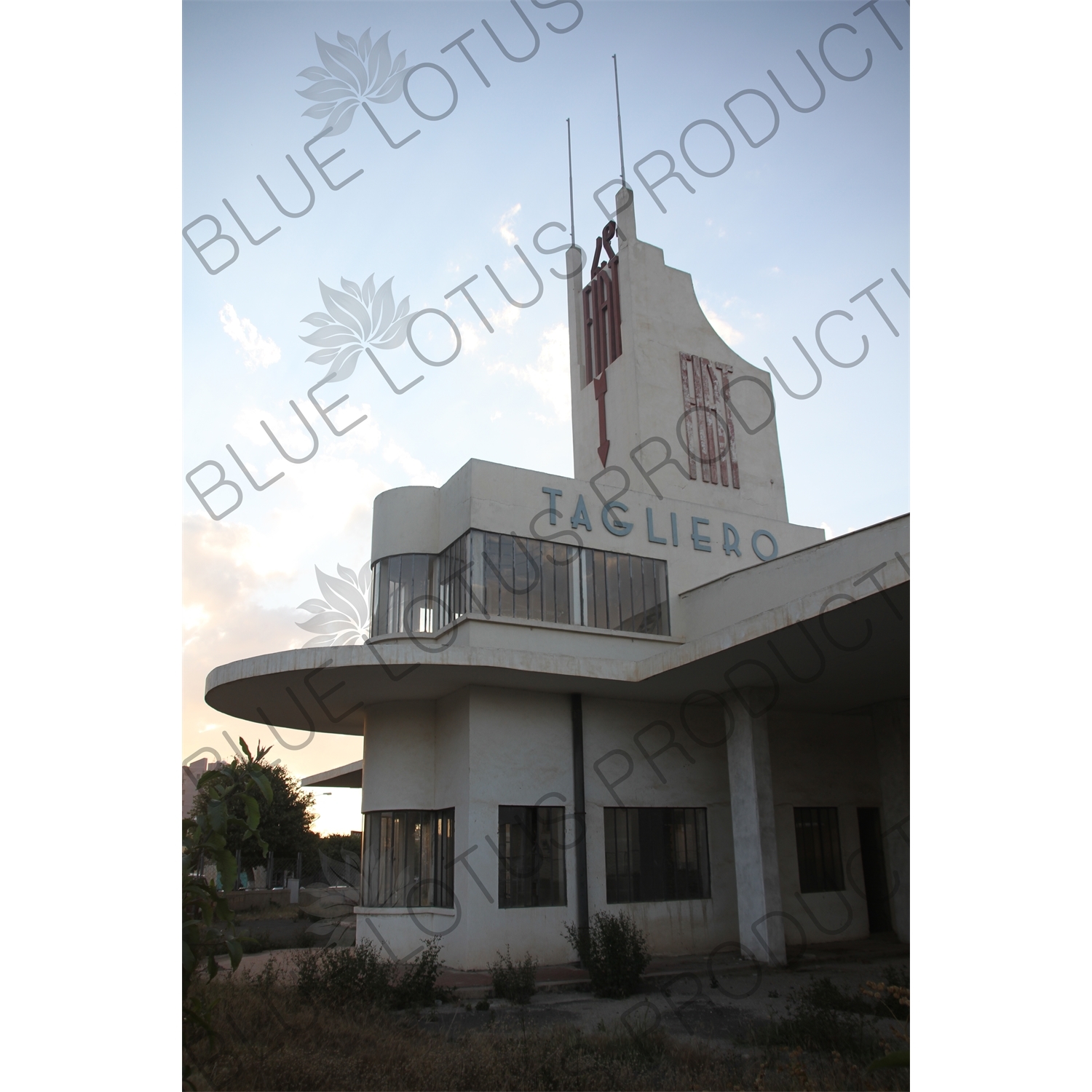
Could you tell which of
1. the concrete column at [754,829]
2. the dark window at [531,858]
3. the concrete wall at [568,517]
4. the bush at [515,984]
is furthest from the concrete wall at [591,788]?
the concrete wall at [568,517]

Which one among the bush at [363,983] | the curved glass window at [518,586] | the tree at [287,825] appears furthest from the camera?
the tree at [287,825]

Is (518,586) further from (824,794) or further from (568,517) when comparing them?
(824,794)

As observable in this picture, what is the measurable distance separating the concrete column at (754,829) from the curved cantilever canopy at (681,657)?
609 millimetres

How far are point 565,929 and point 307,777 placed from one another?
527 inches

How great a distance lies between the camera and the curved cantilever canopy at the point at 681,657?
11.9m

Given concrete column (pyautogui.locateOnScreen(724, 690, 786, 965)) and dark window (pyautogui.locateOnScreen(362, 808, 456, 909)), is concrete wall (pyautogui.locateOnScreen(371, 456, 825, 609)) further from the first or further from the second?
dark window (pyautogui.locateOnScreen(362, 808, 456, 909))

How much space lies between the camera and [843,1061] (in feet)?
21.7

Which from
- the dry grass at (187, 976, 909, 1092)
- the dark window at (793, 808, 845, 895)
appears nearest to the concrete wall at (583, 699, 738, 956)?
the dark window at (793, 808, 845, 895)

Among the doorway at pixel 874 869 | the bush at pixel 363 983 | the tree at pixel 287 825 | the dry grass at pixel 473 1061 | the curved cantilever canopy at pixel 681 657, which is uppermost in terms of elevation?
the curved cantilever canopy at pixel 681 657

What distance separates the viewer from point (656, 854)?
15.6m

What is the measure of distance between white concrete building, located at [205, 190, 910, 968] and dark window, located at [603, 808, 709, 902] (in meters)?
0.05

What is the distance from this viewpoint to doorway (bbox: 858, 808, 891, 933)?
17984mm

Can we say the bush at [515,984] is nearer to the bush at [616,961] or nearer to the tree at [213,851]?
the bush at [616,961]

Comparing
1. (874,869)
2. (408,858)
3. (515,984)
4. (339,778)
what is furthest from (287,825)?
Answer: (515,984)
